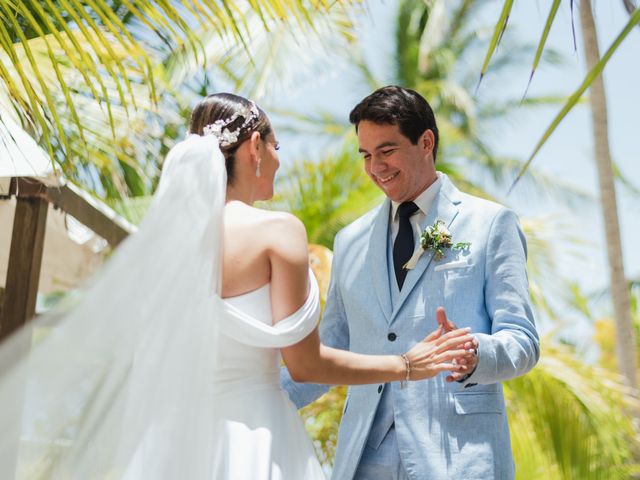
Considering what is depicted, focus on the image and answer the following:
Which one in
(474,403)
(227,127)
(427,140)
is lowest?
(474,403)

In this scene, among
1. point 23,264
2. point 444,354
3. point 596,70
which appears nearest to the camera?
point 596,70

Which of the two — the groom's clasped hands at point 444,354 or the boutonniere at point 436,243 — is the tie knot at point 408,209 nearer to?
the boutonniere at point 436,243

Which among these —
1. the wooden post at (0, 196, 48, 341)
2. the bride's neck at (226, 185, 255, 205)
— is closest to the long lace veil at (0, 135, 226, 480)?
the bride's neck at (226, 185, 255, 205)

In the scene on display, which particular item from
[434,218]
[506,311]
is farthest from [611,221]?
[506,311]

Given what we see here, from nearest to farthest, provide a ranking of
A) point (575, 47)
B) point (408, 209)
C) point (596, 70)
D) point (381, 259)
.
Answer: point (596, 70) < point (575, 47) < point (381, 259) < point (408, 209)

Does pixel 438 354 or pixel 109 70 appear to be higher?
pixel 109 70

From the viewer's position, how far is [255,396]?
2967mm

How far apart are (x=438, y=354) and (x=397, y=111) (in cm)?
105

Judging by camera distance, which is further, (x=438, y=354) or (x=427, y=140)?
(x=427, y=140)

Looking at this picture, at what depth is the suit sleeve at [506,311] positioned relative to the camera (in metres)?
3.14

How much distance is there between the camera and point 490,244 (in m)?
3.40

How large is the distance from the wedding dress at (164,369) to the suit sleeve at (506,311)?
63cm

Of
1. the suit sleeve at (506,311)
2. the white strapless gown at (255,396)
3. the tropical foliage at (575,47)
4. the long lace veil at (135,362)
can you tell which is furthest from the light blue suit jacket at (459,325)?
the tropical foliage at (575,47)

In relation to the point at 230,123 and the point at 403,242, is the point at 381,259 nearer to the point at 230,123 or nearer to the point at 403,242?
the point at 403,242
